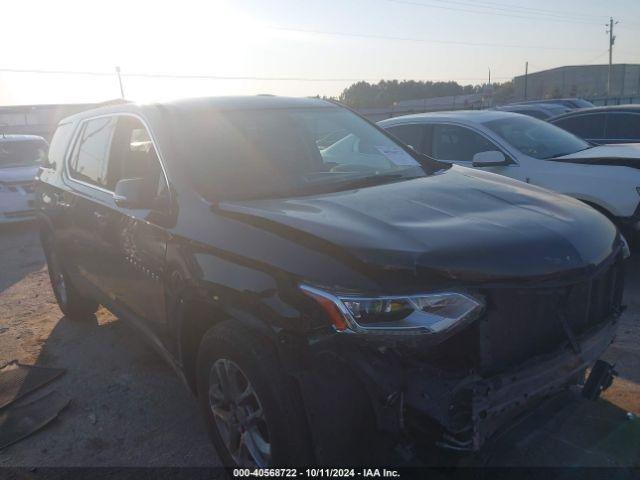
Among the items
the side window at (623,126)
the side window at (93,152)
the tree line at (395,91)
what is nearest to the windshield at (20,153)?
the side window at (93,152)

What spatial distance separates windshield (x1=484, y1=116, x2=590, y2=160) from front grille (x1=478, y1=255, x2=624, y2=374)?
3876mm

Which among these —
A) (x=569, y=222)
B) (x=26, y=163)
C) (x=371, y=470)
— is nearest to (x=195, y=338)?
(x=371, y=470)

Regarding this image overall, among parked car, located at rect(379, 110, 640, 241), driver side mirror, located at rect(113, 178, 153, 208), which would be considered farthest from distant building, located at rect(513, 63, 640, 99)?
driver side mirror, located at rect(113, 178, 153, 208)

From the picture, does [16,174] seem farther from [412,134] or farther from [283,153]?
[283,153]

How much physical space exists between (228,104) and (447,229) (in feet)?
6.41

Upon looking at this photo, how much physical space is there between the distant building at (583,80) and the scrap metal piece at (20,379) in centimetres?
7045

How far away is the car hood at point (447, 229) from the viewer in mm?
2061

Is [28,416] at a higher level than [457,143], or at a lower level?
lower

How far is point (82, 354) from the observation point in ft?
15.0

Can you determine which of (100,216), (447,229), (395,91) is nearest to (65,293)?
(100,216)

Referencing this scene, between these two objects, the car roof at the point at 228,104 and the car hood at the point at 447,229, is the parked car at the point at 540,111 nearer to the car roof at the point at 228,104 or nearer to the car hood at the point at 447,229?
the car roof at the point at 228,104

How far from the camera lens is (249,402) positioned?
2455mm

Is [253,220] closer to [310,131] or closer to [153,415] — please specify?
[310,131]

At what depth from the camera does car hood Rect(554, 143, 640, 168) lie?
531cm
